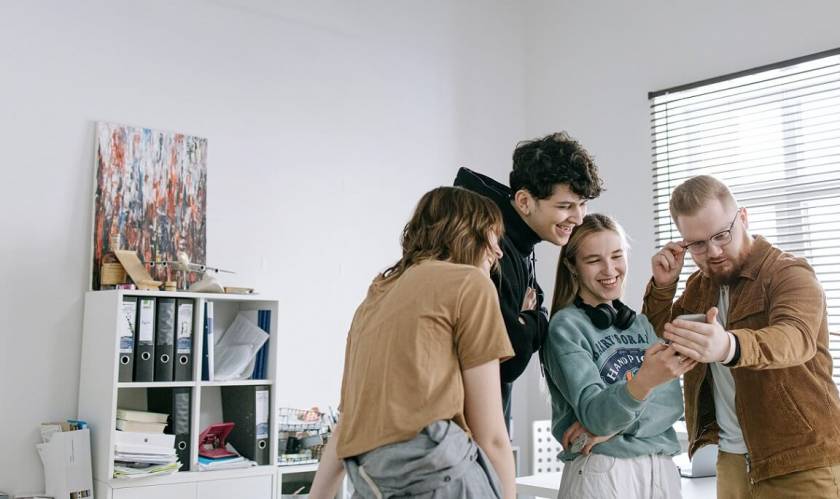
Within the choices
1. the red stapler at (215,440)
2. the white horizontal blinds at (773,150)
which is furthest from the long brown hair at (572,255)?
the white horizontal blinds at (773,150)

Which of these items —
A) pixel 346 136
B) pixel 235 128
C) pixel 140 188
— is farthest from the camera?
pixel 346 136

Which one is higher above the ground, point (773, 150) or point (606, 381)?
point (773, 150)

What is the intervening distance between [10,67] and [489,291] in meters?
2.61

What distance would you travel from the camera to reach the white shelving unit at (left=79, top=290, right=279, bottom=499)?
2.96 metres

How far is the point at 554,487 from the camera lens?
2605 millimetres

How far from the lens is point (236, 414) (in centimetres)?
345

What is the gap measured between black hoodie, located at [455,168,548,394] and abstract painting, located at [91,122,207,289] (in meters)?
1.84

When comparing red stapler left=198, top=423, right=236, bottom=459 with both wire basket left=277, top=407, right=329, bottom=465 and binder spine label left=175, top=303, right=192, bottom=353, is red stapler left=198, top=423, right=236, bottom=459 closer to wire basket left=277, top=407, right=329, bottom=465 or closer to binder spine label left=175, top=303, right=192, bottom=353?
wire basket left=277, top=407, right=329, bottom=465

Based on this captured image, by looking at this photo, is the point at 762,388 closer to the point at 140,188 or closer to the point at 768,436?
the point at 768,436

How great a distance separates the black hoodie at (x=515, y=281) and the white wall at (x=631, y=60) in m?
2.52

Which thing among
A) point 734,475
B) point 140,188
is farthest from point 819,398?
point 140,188

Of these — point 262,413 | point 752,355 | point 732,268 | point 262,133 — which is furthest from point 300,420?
point 752,355

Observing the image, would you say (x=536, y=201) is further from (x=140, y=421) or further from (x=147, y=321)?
(x=140, y=421)

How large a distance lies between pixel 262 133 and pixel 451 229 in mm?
2496
